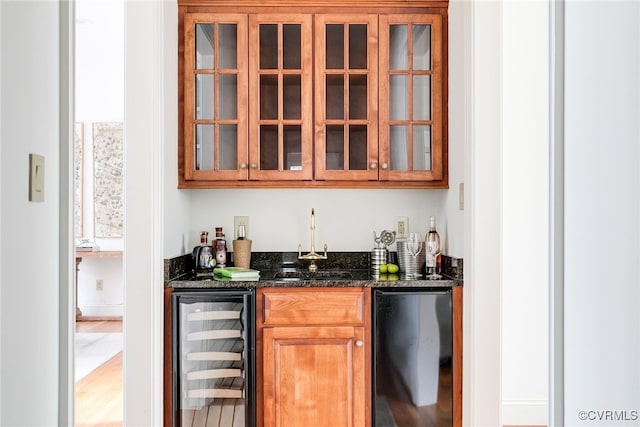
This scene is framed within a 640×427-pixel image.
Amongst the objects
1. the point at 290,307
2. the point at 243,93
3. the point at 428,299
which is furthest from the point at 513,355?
the point at 243,93

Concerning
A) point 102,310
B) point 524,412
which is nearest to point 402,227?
point 524,412

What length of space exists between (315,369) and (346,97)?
1367 millimetres

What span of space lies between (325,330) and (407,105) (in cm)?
122

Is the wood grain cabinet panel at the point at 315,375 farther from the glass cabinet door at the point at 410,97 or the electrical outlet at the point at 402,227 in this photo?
the glass cabinet door at the point at 410,97

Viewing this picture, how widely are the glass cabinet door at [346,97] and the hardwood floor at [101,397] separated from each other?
72.1 inches

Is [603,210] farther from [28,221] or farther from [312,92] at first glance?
[312,92]

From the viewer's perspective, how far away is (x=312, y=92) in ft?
8.77

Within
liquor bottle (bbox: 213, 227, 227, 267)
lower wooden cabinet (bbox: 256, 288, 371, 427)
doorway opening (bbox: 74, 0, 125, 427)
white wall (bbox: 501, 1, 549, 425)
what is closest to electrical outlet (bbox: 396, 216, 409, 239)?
white wall (bbox: 501, 1, 549, 425)

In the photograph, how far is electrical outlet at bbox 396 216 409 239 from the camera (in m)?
2.95

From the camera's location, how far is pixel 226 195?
9.69 feet

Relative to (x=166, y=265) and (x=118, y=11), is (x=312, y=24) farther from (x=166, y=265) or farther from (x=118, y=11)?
(x=118, y=11)

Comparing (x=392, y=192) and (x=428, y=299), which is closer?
(x=428, y=299)

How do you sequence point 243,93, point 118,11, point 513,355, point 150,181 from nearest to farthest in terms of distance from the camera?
1. point 150,181
2. point 243,93
3. point 513,355
4. point 118,11

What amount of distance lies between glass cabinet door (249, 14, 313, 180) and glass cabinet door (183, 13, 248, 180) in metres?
0.06
